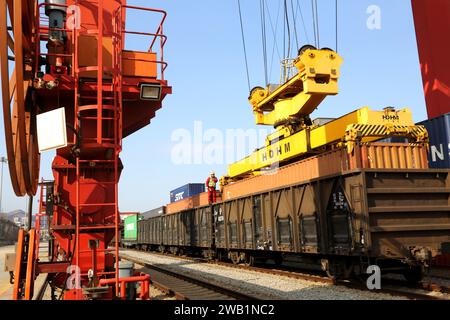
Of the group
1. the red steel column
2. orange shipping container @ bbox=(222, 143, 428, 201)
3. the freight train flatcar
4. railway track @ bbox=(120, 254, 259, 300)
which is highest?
the red steel column

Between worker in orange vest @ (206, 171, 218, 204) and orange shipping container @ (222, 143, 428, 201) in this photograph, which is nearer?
orange shipping container @ (222, 143, 428, 201)

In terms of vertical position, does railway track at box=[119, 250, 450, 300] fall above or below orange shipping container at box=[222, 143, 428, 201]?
below

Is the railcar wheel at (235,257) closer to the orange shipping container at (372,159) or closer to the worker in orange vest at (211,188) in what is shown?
the worker in orange vest at (211,188)

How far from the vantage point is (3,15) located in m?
4.85

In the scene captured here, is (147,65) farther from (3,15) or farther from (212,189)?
(212,189)

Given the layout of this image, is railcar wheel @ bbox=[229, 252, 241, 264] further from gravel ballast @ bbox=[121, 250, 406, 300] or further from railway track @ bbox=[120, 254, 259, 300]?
railway track @ bbox=[120, 254, 259, 300]

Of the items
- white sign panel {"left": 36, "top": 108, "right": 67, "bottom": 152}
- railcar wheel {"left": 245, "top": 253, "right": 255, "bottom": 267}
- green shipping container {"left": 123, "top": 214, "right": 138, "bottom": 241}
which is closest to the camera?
white sign panel {"left": 36, "top": 108, "right": 67, "bottom": 152}

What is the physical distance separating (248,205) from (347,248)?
5697 millimetres

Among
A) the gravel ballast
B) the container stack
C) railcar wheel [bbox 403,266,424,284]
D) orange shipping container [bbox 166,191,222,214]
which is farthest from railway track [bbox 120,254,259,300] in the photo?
the container stack

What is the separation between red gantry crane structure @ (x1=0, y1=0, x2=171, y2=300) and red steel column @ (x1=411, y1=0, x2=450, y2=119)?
1459 centimetres

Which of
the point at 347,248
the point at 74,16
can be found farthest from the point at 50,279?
the point at 347,248

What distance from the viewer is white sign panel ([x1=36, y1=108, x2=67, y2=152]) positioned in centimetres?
532

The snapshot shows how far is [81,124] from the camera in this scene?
7.30 m

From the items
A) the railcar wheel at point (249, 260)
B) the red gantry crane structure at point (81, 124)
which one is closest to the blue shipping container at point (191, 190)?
→ the railcar wheel at point (249, 260)
